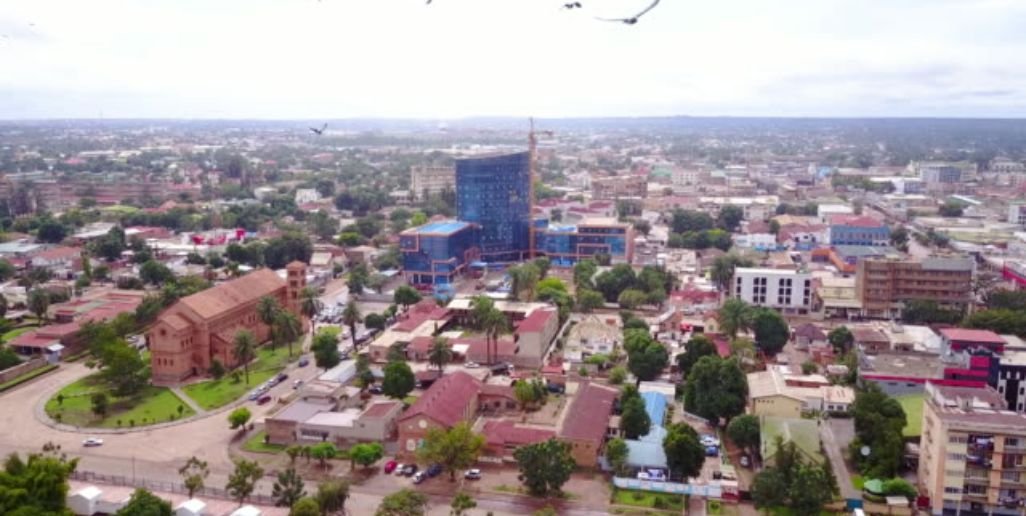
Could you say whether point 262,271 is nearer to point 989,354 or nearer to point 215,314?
point 215,314

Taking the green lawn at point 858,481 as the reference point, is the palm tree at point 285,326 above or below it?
above

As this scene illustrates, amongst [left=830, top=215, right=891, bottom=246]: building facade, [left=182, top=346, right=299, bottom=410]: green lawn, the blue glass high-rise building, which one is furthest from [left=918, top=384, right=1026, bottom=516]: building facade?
[left=830, top=215, right=891, bottom=246]: building facade

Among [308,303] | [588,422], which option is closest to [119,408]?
[308,303]

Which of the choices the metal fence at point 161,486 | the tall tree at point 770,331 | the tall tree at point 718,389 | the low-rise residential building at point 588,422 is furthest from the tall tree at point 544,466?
the tall tree at point 770,331

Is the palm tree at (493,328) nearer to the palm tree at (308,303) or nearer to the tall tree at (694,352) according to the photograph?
the tall tree at (694,352)

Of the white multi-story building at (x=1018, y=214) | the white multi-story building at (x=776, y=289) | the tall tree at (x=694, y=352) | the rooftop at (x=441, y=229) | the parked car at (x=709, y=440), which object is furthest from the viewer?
the white multi-story building at (x=1018, y=214)

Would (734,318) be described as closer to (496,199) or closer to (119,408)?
(496,199)

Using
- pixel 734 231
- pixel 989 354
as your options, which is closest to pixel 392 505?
pixel 989 354
